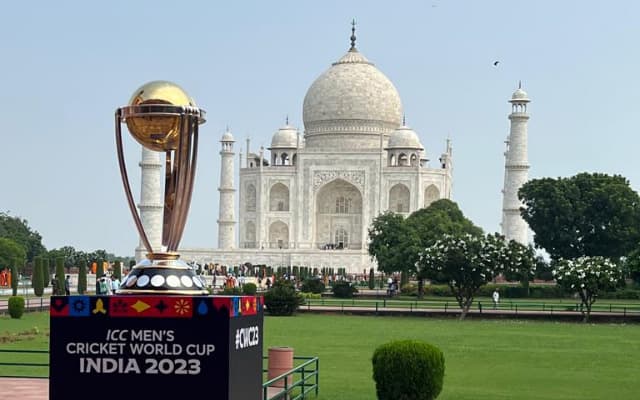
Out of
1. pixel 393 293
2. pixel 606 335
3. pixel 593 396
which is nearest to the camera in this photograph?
pixel 593 396

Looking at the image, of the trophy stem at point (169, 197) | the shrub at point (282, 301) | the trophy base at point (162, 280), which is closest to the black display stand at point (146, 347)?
the trophy base at point (162, 280)

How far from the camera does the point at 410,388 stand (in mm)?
12883

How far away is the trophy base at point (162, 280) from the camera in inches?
264

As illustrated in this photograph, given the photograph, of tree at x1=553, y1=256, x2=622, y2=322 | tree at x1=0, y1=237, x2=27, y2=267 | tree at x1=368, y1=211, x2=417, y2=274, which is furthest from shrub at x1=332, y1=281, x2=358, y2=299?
tree at x1=0, y1=237, x2=27, y2=267

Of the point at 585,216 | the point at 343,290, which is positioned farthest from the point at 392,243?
the point at 585,216

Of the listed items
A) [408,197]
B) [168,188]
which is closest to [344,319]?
[168,188]

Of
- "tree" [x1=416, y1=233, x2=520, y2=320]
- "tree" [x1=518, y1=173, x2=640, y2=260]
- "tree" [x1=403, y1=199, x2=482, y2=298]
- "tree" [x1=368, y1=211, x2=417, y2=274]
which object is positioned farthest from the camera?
"tree" [x1=518, y1=173, x2=640, y2=260]

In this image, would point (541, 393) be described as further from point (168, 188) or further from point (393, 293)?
point (393, 293)

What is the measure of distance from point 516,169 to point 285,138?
1385 cm

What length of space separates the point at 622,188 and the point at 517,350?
24.9 meters

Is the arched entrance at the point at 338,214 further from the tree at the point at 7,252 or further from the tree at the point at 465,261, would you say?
the tree at the point at 465,261

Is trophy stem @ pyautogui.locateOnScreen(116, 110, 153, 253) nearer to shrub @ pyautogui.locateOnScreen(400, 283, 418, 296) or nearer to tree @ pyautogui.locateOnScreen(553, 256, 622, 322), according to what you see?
tree @ pyautogui.locateOnScreen(553, 256, 622, 322)

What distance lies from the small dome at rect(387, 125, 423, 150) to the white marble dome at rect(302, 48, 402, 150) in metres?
1.53

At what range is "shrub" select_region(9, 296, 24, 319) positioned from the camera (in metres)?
27.5
